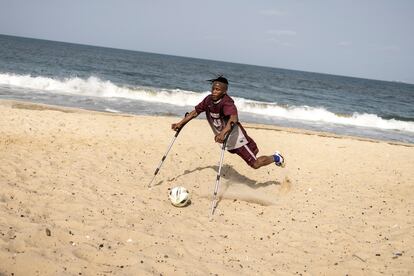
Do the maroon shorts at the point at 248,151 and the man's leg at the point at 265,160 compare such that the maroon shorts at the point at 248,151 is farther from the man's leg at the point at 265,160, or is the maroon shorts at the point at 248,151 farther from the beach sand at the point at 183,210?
the beach sand at the point at 183,210

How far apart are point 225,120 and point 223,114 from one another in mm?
153

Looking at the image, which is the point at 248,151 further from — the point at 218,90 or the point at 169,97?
the point at 169,97

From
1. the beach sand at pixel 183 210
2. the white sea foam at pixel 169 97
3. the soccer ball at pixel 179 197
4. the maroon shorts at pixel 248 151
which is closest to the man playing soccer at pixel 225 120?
the maroon shorts at pixel 248 151

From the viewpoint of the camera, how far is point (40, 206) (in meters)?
5.63

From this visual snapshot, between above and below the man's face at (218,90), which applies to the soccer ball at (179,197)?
below

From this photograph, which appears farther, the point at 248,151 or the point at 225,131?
the point at 248,151

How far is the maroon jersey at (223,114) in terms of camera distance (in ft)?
22.4

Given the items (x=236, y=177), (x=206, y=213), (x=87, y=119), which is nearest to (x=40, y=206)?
(x=206, y=213)

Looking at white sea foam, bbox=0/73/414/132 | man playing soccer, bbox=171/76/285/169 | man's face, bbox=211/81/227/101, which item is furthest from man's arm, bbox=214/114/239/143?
white sea foam, bbox=0/73/414/132

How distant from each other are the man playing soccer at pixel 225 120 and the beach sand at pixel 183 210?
0.81 meters

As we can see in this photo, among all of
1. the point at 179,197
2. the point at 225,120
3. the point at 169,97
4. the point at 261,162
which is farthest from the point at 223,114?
the point at 169,97

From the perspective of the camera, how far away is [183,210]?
6633mm

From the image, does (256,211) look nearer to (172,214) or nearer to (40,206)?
(172,214)

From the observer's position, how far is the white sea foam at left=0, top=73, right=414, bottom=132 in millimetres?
25719
